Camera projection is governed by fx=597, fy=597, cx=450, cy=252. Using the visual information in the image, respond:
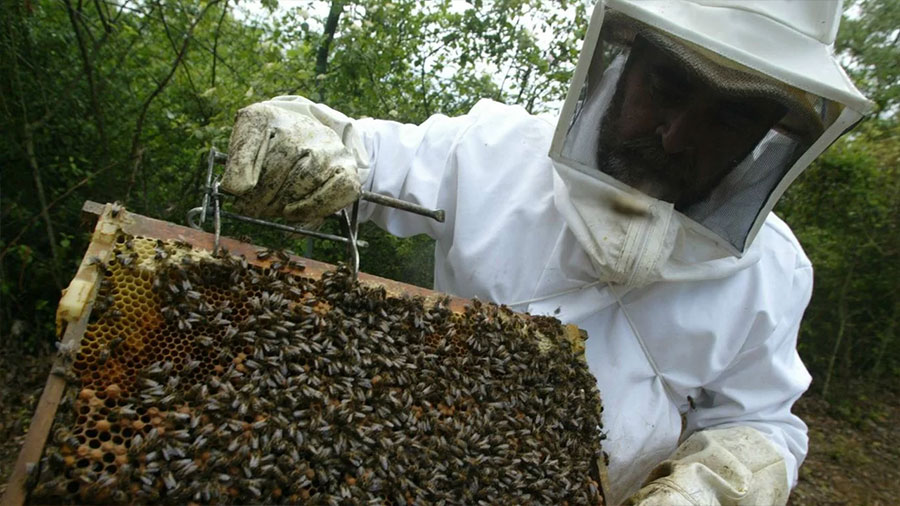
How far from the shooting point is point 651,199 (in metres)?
2.74

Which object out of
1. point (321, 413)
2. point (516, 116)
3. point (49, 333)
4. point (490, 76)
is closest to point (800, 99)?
point (516, 116)

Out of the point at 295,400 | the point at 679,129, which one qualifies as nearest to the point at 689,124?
the point at 679,129

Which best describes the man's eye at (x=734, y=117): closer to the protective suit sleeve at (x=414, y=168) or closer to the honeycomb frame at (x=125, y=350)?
the protective suit sleeve at (x=414, y=168)

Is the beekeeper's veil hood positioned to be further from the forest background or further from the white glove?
the forest background

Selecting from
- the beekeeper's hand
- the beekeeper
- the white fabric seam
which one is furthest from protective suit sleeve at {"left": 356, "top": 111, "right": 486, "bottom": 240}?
the white fabric seam

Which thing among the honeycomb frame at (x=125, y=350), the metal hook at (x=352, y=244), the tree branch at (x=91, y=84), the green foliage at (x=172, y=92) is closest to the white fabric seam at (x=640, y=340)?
the metal hook at (x=352, y=244)

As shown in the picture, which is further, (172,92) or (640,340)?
(172,92)

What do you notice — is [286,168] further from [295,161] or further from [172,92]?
[172,92]

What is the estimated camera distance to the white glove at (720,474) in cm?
244

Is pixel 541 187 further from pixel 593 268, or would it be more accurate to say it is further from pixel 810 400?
pixel 810 400

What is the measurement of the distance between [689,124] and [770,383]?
4.86ft

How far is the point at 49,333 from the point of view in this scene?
6.34m

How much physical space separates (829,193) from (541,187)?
292 inches

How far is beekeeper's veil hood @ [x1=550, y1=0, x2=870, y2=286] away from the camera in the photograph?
2.35m
